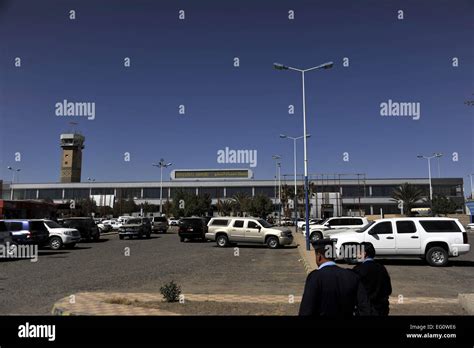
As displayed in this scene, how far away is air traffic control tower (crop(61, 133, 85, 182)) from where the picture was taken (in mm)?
141500

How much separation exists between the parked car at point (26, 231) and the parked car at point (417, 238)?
15893 millimetres

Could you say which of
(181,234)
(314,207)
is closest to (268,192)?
(314,207)

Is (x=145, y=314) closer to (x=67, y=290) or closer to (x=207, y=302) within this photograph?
(x=207, y=302)

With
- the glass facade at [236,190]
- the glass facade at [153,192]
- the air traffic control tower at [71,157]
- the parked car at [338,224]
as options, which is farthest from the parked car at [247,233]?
the air traffic control tower at [71,157]

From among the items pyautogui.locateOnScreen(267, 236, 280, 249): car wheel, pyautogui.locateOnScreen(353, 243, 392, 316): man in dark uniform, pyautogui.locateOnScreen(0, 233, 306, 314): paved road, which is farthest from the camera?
pyautogui.locateOnScreen(267, 236, 280, 249): car wheel

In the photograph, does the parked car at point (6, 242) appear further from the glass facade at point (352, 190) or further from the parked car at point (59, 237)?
the glass facade at point (352, 190)

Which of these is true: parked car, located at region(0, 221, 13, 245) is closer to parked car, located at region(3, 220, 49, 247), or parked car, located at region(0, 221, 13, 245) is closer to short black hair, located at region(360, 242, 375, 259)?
parked car, located at region(3, 220, 49, 247)

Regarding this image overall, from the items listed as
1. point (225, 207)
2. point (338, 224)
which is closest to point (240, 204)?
point (225, 207)

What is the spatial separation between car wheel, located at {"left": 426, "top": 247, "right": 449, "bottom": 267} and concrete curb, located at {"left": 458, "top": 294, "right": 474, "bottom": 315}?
8384 millimetres

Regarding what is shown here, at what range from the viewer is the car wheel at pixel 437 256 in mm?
16250

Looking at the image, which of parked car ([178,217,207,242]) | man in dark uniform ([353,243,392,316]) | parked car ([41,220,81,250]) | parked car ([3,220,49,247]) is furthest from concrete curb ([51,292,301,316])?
parked car ([178,217,207,242])

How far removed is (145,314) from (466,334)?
16.2ft

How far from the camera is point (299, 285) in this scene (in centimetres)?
1163

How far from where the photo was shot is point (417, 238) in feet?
54.0
